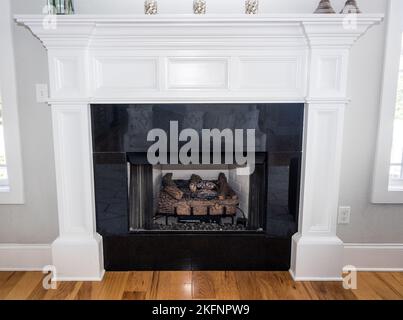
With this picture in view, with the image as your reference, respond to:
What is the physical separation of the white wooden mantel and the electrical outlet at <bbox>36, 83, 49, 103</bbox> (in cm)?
21

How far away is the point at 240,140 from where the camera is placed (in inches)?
89.0

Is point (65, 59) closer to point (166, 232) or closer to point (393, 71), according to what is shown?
point (166, 232)

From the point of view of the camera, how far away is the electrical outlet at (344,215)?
8.02ft

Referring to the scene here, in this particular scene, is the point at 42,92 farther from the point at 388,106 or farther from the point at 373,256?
the point at 373,256

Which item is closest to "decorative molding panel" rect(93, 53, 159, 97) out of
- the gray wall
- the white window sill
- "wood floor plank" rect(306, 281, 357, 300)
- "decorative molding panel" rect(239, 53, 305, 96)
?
the gray wall

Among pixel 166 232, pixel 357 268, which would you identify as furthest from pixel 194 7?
pixel 357 268

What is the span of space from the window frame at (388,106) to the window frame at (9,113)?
2360 millimetres

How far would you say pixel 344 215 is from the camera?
8.05ft

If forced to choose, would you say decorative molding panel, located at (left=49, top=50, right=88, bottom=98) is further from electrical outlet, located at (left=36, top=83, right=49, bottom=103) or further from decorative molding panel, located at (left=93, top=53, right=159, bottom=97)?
electrical outlet, located at (left=36, top=83, right=49, bottom=103)

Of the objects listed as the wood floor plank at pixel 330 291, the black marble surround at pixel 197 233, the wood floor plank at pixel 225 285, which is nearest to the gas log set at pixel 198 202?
the black marble surround at pixel 197 233

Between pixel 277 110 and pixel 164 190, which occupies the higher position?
pixel 277 110

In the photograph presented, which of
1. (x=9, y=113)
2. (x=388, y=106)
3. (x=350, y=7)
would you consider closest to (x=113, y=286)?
(x=9, y=113)

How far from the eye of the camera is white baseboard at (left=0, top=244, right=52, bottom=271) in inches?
96.9
